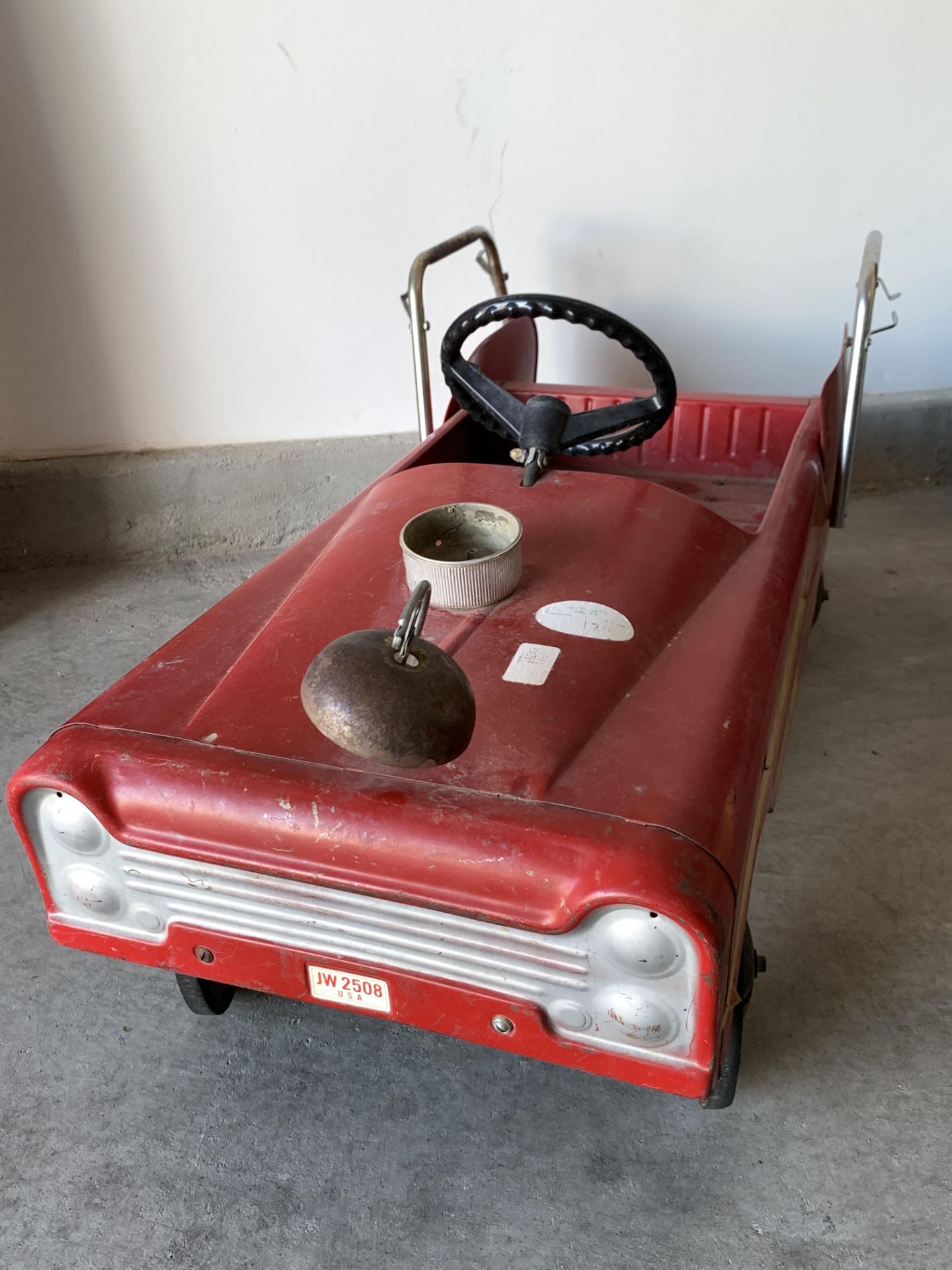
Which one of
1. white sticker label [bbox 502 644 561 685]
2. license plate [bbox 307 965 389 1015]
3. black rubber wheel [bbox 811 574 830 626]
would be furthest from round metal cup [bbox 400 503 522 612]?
black rubber wheel [bbox 811 574 830 626]

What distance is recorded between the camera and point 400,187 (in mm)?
3160

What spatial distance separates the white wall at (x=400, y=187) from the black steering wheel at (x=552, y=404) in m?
1.30

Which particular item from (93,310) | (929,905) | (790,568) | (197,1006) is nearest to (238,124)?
(93,310)

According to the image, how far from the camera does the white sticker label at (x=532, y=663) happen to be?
145 centimetres

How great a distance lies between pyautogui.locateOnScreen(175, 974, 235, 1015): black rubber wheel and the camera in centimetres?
170

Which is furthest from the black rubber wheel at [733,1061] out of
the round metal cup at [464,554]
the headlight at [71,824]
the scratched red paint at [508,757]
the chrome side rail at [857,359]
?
the chrome side rail at [857,359]

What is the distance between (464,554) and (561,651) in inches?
10.9

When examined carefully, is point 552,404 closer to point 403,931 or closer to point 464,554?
point 464,554

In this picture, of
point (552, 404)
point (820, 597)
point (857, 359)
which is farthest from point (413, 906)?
point (820, 597)

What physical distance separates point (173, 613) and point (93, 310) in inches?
38.5

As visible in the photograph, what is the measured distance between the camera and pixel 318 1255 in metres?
1.41

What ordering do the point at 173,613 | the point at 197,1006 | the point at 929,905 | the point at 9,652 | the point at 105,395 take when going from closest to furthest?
the point at 197,1006 → the point at 929,905 → the point at 9,652 → the point at 173,613 → the point at 105,395

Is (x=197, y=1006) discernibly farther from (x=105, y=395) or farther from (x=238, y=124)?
(x=238, y=124)

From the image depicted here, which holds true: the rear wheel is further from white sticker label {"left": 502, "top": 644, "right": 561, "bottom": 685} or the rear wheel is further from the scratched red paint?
white sticker label {"left": 502, "top": 644, "right": 561, "bottom": 685}
